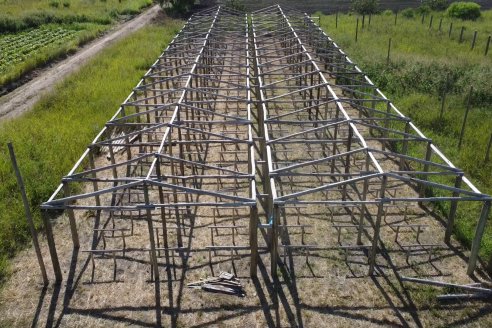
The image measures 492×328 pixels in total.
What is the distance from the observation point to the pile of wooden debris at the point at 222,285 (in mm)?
11609

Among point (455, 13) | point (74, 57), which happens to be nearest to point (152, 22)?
point (74, 57)

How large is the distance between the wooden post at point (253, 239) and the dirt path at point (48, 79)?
57.4 ft

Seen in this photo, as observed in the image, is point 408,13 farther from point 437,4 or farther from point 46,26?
point 46,26

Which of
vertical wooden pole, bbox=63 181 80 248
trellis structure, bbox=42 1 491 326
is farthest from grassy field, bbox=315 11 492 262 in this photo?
vertical wooden pole, bbox=63 181 80 248

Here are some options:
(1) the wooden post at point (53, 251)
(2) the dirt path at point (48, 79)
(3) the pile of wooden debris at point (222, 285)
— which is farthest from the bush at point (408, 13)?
(1) the wooden post at point (53, 251)

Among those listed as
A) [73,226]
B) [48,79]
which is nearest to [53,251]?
[73,226]

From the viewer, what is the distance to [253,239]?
1168cm

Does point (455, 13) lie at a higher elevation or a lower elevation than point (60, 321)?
higher

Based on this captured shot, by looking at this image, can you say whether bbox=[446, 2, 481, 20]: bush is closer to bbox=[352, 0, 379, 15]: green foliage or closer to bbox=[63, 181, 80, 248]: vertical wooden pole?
bbox=[352, 0, 379, 15]: green foliage

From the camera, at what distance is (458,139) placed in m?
19.0

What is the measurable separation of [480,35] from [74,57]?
30.9 meters

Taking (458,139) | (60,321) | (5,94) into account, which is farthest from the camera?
(5,94)

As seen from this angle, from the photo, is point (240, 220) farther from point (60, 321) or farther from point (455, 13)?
point (455, 13)

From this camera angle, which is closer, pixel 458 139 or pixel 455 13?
pixel 458 139
